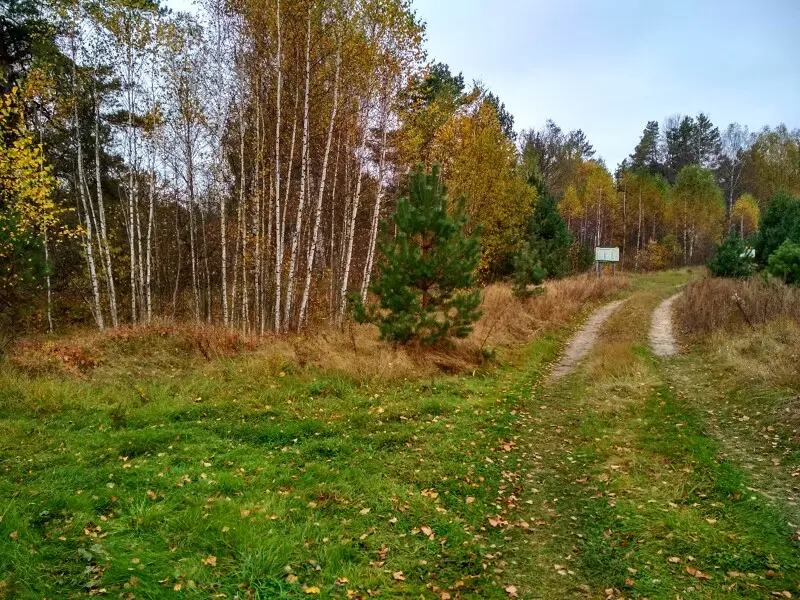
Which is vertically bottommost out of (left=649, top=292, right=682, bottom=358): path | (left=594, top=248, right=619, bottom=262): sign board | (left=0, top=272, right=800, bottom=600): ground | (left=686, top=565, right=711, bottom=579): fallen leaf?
(left=686, top=565, right=711, bottom=579): fallen leaf

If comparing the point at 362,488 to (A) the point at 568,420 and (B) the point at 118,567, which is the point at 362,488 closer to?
(B) the point at 118,567

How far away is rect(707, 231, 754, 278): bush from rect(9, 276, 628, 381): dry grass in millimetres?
18570

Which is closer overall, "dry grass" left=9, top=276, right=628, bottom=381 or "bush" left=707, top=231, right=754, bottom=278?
"dry grass" left=9, top=276, right=628, bottom=381

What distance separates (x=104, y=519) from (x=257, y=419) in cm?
314

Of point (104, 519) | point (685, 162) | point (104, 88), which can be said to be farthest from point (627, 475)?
point (685, 162)

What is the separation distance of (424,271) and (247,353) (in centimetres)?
445

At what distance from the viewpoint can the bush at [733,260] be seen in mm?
24469

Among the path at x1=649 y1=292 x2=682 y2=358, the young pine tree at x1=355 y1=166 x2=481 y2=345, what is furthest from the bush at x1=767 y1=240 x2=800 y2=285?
the young pine tree at x1=355 y1=166 x2=481 y2=345

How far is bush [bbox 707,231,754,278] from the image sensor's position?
80.3 ft

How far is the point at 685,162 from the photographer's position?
2285 inches

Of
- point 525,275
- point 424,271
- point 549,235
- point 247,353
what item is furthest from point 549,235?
point 247,353

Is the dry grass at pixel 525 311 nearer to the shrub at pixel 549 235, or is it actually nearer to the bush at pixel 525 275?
the bush at pixel 525 275

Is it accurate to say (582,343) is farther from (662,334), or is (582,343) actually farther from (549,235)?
(549,235)

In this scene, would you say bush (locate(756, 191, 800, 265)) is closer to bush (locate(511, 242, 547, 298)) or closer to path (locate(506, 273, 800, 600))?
bush (locate(511, 242, 547, 298))
